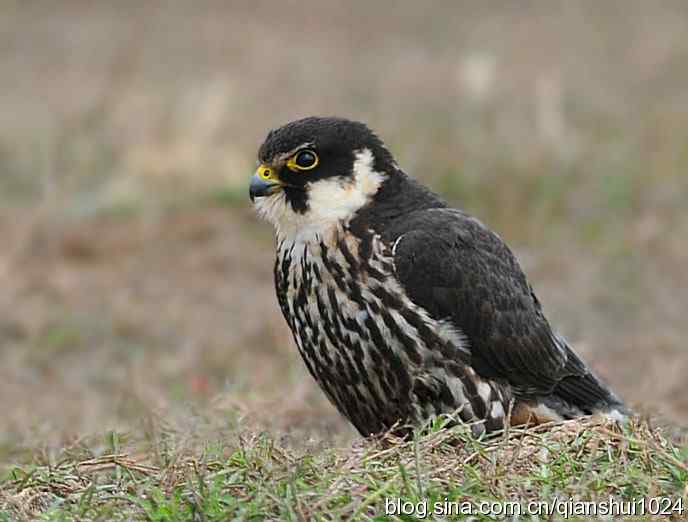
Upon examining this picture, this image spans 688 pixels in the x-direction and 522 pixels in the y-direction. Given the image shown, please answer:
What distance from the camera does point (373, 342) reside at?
433 centimetres

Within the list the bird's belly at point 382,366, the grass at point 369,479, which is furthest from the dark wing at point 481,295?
the grass at point 369,479

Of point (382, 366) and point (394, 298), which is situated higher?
point (394, 298)

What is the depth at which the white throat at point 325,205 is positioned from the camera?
4.60m

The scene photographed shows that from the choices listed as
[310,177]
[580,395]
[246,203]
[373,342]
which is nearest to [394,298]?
[373,342]

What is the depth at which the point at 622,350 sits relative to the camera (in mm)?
7641

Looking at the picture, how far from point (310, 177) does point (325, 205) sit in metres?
0.12

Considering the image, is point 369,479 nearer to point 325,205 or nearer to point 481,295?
point 481,295

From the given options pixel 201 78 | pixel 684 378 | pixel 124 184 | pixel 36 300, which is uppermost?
pixel 201 78

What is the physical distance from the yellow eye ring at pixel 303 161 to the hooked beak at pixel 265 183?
0.07 metres

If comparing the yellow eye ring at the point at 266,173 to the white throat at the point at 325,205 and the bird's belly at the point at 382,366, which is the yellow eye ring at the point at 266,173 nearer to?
the white throat at the point at 325,205

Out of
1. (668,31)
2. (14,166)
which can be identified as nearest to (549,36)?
(668,31)

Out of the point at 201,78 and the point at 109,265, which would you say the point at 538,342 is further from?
the point at 201,78

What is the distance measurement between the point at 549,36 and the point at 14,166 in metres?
8.09

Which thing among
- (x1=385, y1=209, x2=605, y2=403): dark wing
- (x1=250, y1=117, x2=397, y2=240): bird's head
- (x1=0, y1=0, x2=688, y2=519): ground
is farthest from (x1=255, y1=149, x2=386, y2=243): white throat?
(x1=0, y1=0, x2=688, y2=519): ground
